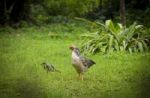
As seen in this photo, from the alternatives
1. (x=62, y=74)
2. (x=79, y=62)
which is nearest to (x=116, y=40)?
(x=62, y=74)

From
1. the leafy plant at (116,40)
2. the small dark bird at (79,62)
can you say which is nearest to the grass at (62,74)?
the small dark bird at (79,62)

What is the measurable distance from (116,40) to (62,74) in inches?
120

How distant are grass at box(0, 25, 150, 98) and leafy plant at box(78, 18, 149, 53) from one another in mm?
348

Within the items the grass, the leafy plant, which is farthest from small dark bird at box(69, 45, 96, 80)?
the leafy plant

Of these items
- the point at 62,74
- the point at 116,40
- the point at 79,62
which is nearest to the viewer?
the point at 79,62

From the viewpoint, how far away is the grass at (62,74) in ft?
23.9

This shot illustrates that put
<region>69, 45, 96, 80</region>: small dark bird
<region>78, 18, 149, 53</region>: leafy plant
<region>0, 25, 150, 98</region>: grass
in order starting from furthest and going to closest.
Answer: <region>78, 18, 149, 53</region>: leafy plant
<region>69, 45, 96, 80</region>: small dark bird
<region>0, 25, 150, 98</region>: grass

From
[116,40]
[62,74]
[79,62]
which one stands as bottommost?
[62,74]

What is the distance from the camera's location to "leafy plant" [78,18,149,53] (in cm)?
1133

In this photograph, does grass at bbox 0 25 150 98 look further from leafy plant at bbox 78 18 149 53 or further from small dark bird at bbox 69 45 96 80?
leafy plant at bbox 78 18 149 53

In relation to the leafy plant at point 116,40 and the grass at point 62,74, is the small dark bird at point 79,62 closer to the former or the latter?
the grass at point 62,74

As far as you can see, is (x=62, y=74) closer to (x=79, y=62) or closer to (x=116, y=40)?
(x=79, y=62)

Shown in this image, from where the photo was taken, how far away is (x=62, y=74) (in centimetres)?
888

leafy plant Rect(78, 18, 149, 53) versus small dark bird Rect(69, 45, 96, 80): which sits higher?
leafy plant Rect(78, 18, 149, 53)
